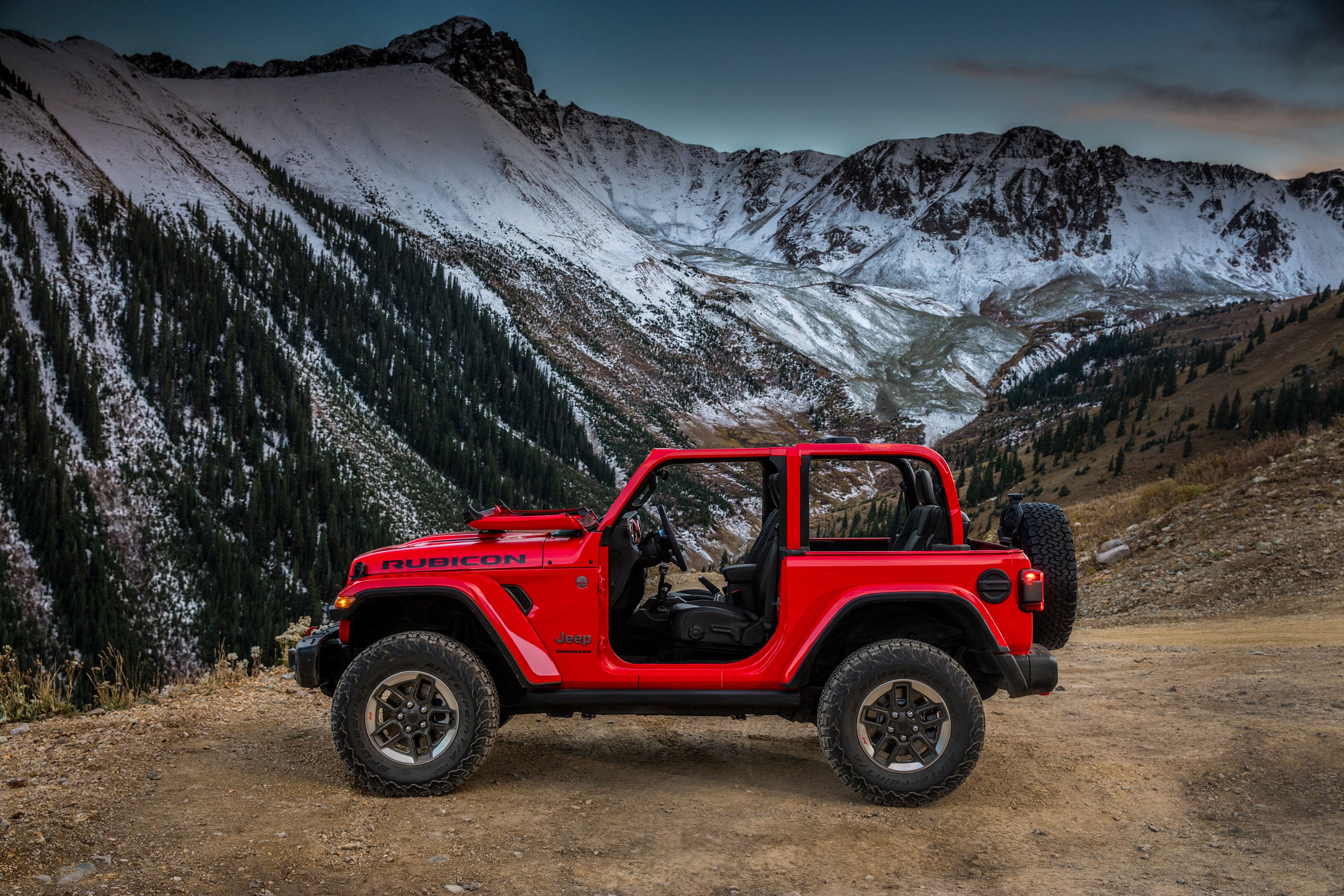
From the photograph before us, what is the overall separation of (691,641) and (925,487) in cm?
215

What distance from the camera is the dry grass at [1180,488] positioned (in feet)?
59.9

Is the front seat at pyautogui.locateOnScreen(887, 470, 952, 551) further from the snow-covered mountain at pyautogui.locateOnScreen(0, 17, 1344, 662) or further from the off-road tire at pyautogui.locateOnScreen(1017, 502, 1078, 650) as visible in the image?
the snow-covered mountain at pyautogui.locateOnScreen(0, 17, 1344, 662)

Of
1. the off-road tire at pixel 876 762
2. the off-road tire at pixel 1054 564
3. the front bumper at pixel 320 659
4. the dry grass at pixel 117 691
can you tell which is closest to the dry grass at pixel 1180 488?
the off-road tire at pixel 1054 564

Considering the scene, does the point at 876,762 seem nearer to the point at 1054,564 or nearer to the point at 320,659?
the point at 1054,564

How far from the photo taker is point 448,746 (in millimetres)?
5539

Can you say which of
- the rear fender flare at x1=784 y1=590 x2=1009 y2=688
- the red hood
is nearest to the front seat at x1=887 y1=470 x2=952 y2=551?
the rear fender flare at x1=784 y1=590 x2=1009 y2=688

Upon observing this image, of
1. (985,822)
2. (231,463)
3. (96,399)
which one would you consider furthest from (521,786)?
(96,399)

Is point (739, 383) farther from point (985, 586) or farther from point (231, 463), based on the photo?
point (985, 586)

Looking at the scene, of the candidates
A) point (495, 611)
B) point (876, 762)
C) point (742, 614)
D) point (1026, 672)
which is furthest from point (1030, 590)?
point (495, 611)

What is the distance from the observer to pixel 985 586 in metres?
5.49

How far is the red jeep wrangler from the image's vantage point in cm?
542

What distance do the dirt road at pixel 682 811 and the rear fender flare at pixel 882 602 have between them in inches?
36.8

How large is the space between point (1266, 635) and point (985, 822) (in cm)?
782

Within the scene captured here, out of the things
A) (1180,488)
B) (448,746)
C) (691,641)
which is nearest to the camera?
(448,746)
